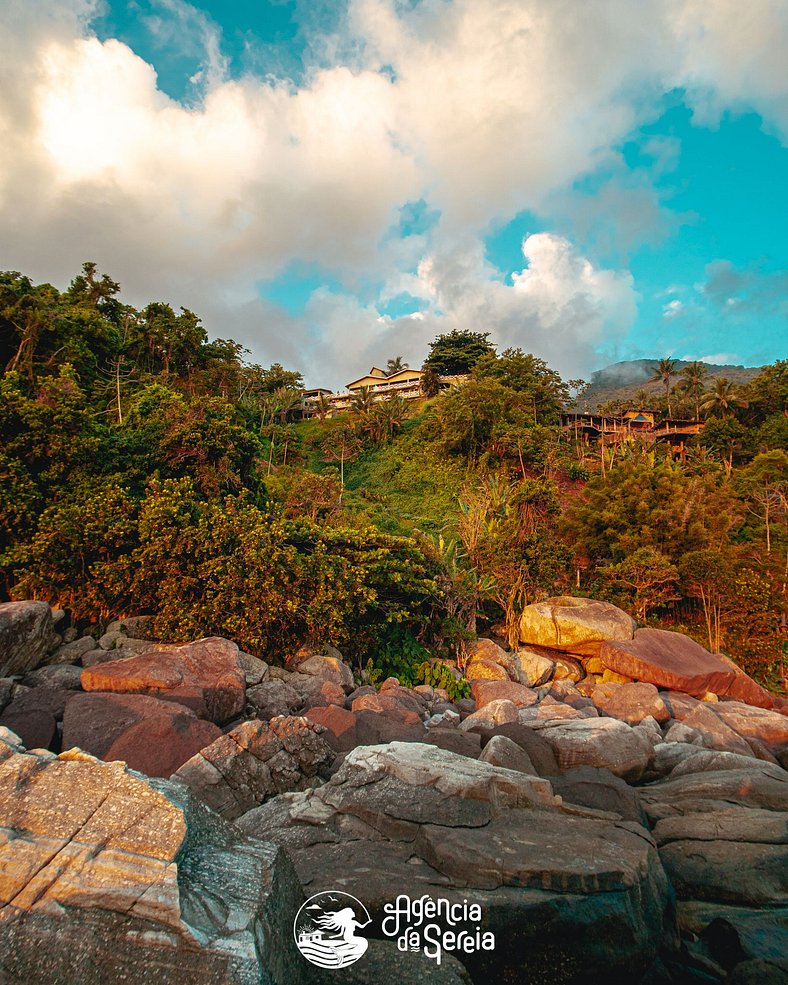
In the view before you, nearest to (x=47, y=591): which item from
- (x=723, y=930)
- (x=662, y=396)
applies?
(x=723, y=930)

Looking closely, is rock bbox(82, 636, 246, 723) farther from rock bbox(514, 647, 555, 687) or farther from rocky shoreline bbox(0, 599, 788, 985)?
rock bbox(514, 647, 555, 687)

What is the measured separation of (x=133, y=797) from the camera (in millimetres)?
3746

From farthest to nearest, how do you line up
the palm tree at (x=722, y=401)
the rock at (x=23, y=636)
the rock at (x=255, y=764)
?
the palm tree at (x=722, y=401) → the rock at (x=23, y=636) → the rock at (x=255, y=764)

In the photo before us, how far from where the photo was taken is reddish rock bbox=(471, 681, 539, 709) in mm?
15298

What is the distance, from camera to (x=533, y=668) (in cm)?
1977

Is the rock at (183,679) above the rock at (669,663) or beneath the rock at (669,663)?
above

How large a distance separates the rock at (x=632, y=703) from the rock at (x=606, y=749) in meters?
3.71

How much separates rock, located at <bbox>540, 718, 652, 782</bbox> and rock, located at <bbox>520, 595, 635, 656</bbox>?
9448mm

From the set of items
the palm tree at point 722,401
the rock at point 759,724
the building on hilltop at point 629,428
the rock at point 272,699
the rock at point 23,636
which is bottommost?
the rock at point 759,724

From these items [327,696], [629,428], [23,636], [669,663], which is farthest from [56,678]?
[629,428]

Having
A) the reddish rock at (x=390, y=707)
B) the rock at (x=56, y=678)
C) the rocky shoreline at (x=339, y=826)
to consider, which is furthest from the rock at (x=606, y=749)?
the rock at (x=56, y=678)

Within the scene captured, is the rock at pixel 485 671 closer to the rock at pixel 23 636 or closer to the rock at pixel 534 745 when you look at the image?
the rock at pixel 534 745

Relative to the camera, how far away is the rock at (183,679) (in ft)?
32.0

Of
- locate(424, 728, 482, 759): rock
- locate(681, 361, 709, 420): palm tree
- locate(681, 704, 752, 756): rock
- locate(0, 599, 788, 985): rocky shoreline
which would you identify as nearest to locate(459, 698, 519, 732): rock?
locate(0, 599, 788, 985): rocky shoreline
